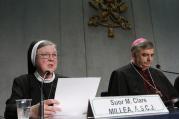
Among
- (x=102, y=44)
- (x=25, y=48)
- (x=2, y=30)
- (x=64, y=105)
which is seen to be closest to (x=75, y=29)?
(x=102, y=44)

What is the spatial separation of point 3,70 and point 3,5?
119 centimetres

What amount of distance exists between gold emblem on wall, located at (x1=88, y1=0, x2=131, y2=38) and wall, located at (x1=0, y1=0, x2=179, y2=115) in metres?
0.11

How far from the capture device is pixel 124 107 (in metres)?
1.54

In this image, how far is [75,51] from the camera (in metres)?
4.93

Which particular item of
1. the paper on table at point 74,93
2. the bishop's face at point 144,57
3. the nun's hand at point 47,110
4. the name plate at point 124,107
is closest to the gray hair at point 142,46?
the bishop's face at point 144,57

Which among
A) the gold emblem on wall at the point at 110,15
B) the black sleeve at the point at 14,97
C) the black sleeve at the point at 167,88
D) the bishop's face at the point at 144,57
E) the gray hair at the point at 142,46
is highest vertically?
the gold emblem on wall at the point at 110,15

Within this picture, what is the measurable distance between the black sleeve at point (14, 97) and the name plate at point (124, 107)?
64 centimetres

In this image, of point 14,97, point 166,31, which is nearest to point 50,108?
point 14,97

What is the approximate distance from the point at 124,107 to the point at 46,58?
37.2 inches

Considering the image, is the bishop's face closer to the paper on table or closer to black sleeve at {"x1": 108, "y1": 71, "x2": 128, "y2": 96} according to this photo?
black sleeve at {"x1": 108, "y1": 71, "x2": 128, "y2": 96}

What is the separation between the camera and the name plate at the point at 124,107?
4.82 feet

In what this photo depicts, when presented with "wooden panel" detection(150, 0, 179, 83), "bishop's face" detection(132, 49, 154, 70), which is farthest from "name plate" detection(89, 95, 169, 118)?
"wooden panel" detection(150, 0, 179, 83)

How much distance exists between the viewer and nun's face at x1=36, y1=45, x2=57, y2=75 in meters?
2.22

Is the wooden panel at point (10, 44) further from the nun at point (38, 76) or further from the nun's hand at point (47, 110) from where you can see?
the nun's hand at point (47, 110)
